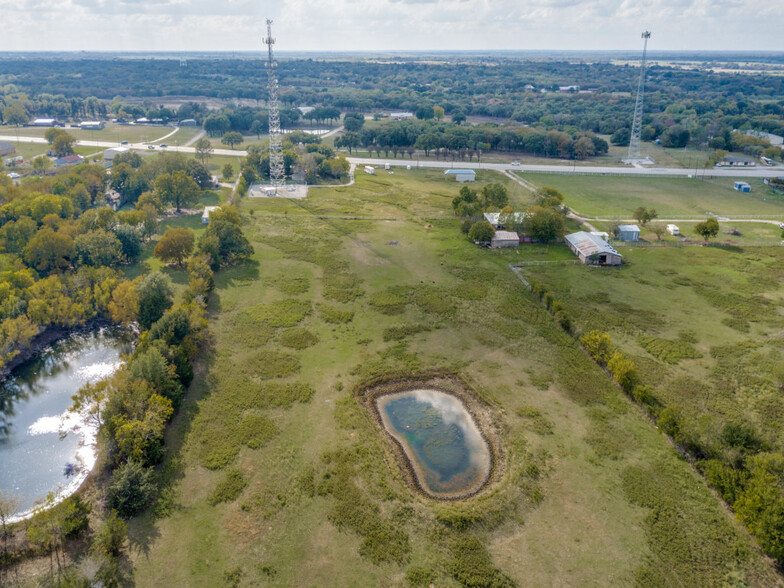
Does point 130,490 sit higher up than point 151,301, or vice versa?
point 151,301

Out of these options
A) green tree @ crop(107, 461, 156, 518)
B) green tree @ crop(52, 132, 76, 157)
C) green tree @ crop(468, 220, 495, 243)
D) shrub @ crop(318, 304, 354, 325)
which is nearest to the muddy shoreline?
shrub @ crop(318, 304, 354, 325)

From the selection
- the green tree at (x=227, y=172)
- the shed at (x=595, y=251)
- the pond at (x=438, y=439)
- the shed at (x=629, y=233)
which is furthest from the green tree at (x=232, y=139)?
the pond at (x=438, y=439)

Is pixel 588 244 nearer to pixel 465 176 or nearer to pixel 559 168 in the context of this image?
pixel 465 176

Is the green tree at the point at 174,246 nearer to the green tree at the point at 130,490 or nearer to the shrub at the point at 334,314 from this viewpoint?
the shrub at the point at 334,314

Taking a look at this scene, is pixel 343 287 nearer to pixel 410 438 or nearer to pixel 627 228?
pixel 410 438

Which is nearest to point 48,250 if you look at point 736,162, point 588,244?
point 588,244

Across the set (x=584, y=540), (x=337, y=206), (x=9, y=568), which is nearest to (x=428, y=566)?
(x=584, y=540)
